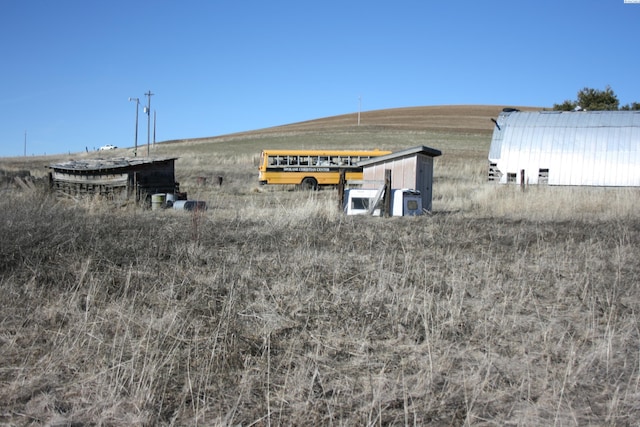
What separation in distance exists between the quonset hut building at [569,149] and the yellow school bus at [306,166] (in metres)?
7.05

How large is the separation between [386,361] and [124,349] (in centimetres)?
194

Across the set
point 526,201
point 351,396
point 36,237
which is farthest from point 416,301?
point 526,201

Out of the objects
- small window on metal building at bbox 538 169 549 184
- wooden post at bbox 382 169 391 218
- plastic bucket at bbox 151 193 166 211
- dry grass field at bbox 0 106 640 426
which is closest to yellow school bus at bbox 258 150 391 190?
small window on metal building at bbox 538 169 549 184

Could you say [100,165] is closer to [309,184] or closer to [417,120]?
[309,184]

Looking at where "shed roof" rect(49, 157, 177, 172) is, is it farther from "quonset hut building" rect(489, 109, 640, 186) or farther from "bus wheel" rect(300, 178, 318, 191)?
"quonset hut building" rect(489, 109, 640, 186)

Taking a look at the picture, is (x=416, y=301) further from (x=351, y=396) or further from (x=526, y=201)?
(x=526, y=201)

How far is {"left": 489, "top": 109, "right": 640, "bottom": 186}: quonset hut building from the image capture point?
22.2 meters

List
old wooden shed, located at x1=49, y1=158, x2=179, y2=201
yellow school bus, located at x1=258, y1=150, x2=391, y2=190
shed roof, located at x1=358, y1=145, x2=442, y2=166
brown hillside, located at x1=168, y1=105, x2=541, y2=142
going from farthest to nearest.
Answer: brown hillside, located at x1=168, y1=105, x2=541, y2=142 → yellow school bus, located at x1=258, y1=150, x2=391, y2=190 → old wooden shed, located at x1=49, y1=158, x2=179, y2=201 → shed roof, located at x1=358, y1=145, x2=442, y2=166

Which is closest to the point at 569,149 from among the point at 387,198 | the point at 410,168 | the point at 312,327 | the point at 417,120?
the point at 410,168

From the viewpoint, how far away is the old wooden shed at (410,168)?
1565cm

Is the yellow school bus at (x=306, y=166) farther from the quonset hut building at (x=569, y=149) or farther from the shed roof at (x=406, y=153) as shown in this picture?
the shed roof at (x=406, y=153)

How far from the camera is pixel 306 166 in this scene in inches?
1156

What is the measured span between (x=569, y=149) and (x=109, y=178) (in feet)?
55.7

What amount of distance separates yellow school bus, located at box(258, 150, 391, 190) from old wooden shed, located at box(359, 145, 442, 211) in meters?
12.2
